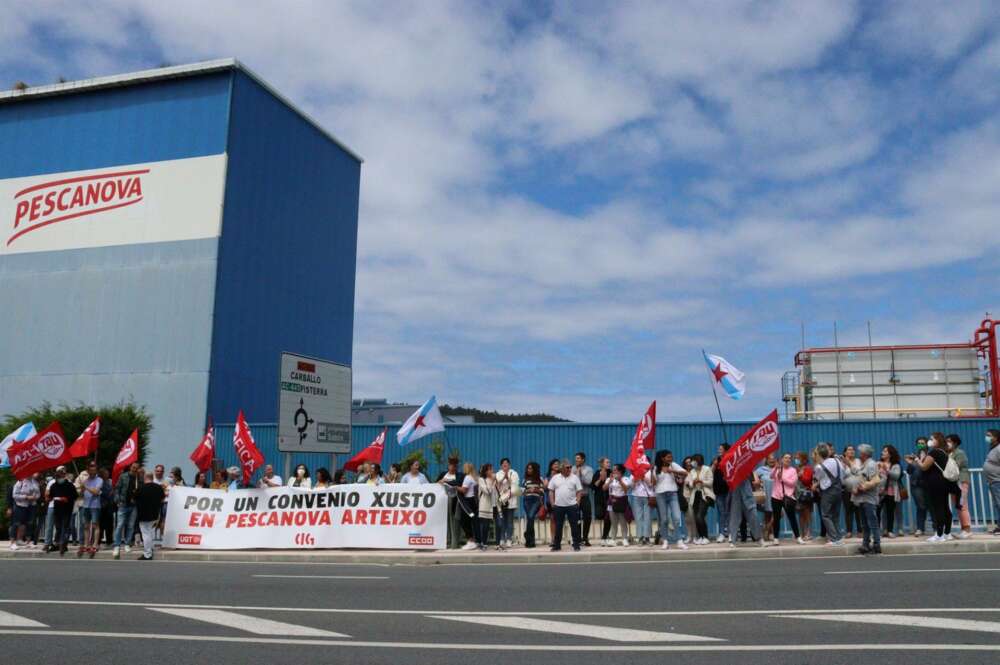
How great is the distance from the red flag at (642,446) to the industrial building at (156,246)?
17117 mm

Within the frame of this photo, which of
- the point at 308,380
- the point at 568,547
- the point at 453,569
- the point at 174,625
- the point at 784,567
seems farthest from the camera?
the point at 308,380

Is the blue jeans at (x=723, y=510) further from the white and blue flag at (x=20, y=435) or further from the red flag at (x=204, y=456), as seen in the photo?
the white and blue flag at (x=20, y=435)

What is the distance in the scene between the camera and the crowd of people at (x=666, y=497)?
15.0m

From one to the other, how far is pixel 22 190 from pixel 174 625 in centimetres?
3070

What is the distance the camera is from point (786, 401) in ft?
98.2

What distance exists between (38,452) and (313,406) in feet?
19.5

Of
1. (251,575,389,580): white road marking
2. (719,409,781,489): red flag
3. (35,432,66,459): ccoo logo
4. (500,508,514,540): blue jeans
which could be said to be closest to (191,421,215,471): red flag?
(35,432,66,459): ccoo logo

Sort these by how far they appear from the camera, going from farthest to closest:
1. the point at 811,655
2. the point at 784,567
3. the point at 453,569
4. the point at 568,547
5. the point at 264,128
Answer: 1. the point at 264,128
2. the point at 568,547
3. the point at 453,569
4. the point at 784,567
5. the point at 811,655

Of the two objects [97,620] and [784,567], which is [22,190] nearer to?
[97,620]

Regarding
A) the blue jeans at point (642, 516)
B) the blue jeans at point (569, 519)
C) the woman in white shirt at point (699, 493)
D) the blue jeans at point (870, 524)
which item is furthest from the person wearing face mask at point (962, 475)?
the blue jeans at point (569, 519)

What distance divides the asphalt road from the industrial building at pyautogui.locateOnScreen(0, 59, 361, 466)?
58.1 ft

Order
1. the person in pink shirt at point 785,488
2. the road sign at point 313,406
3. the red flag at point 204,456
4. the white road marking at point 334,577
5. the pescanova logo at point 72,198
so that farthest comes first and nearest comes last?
1. the pescanova logo at point 72,198
2. the red flag at point 204,456
3. the road sign at point 313,406
4. the person in pink shirt at point 785,488
5. the white road marking at point 334,577

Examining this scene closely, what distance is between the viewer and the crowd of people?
15.0m

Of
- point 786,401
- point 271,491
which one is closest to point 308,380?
point 271,491
